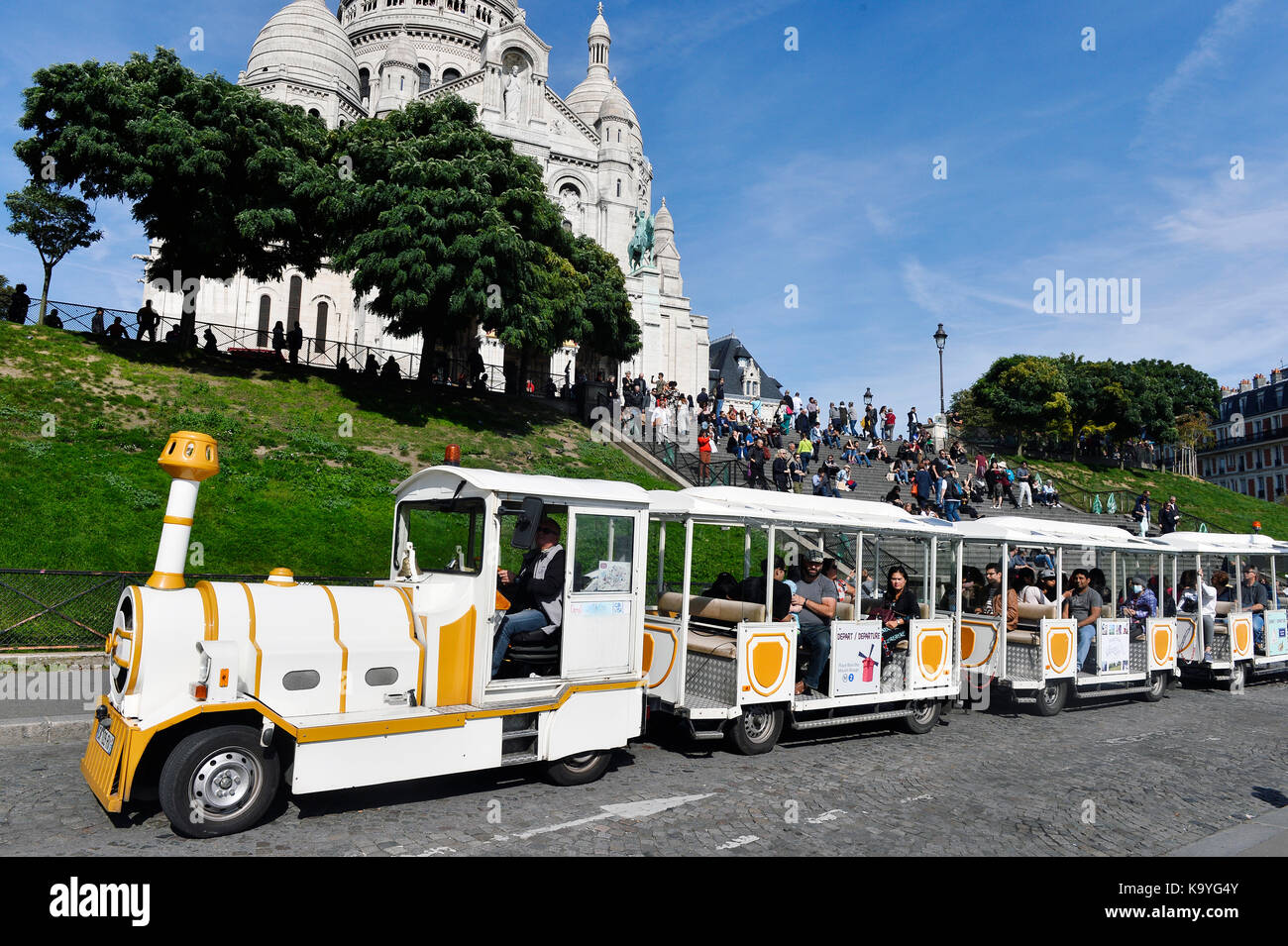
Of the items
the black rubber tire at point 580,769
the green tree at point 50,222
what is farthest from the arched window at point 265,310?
the black rubber tire at point 580,769

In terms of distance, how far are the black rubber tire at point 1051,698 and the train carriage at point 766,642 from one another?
206cm

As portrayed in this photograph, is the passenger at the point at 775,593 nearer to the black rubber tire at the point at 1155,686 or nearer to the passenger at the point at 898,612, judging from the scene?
the passenger at the point at 898,612

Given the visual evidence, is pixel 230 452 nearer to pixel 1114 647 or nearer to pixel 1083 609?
pixel 1083 609

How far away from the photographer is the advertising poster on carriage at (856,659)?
31.4 ft

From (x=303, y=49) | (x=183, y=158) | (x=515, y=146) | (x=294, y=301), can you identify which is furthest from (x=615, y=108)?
(x=183, y=158)

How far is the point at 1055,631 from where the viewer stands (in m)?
11.9

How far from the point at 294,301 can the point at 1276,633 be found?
58.1 m
